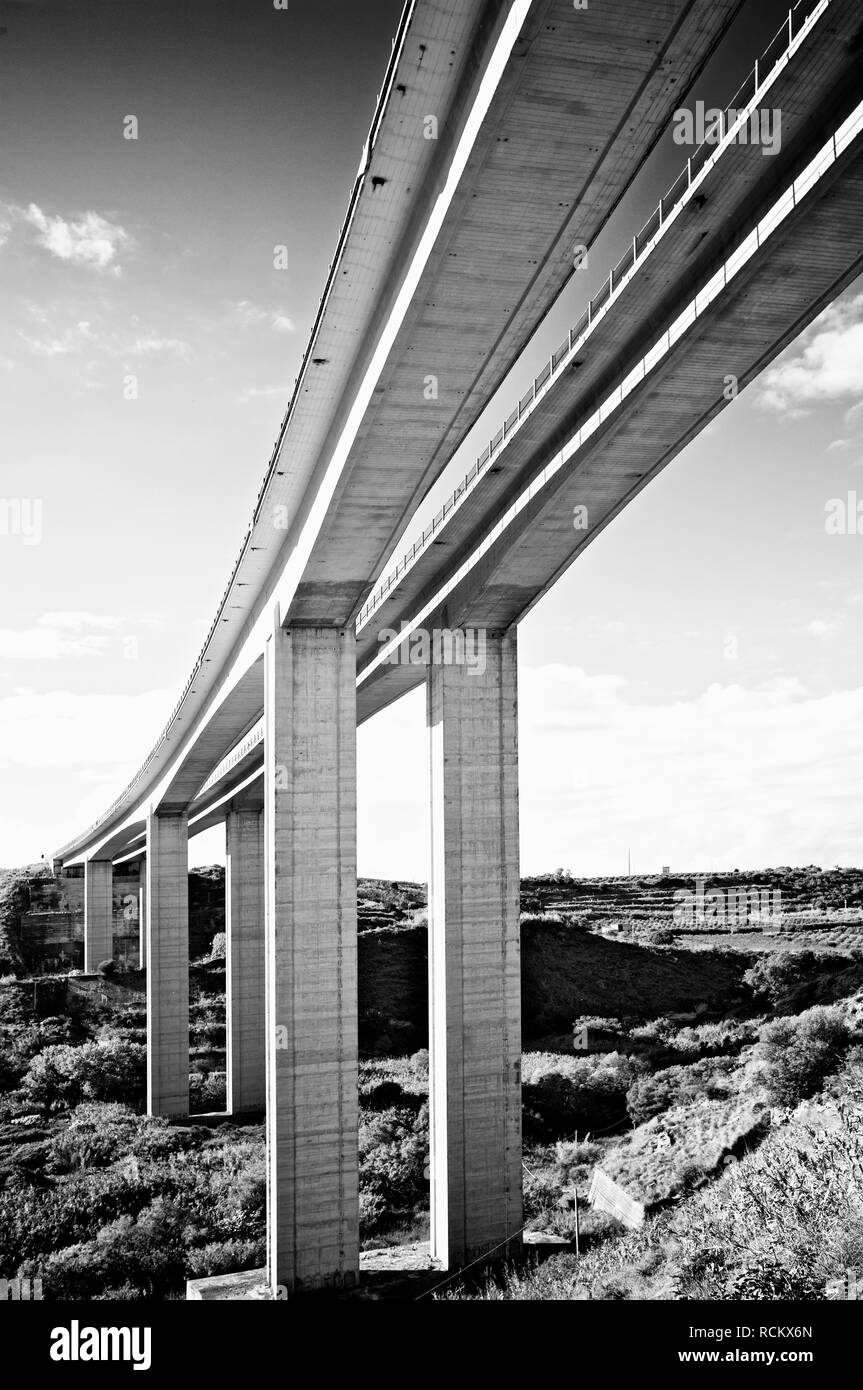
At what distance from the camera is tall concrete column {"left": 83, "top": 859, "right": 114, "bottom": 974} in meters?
62.0

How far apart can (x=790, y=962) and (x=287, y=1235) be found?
33.9 metres

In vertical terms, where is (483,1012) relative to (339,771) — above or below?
below

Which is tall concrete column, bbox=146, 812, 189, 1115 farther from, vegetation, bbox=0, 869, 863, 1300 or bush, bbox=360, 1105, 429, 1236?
bush, bbox=360, 1105, 429, 1236

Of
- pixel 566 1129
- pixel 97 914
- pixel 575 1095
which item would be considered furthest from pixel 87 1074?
pixel 97 914

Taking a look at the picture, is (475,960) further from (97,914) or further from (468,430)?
(97,914)

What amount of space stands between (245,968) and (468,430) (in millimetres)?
33276

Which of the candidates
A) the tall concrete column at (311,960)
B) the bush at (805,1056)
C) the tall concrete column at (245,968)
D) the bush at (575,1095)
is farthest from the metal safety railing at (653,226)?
the tall concrete column at (245,968)

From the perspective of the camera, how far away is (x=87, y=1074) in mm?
38531

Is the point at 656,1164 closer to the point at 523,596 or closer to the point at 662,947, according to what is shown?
the point at 523,596

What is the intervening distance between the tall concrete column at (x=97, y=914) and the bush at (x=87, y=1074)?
63.9 ft

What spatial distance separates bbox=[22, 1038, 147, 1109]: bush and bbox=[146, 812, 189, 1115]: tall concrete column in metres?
1.48

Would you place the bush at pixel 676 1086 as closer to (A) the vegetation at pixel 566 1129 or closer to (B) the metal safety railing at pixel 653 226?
(A) the vegetation at pixel 566 1129

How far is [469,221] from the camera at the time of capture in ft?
30.3
